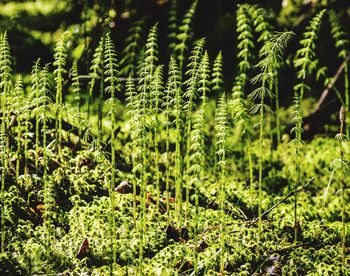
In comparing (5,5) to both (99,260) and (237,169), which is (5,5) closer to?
(237,169)

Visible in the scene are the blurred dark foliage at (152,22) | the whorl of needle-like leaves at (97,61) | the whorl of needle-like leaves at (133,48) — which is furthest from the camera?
the blurred dark foliage at (152,22)

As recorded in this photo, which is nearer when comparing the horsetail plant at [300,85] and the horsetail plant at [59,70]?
the horsetail plant at [300,85]

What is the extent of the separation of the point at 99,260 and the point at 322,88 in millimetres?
2503

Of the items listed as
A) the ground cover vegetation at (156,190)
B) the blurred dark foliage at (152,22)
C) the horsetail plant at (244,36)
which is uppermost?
the blurred dark foliage at (152,22)

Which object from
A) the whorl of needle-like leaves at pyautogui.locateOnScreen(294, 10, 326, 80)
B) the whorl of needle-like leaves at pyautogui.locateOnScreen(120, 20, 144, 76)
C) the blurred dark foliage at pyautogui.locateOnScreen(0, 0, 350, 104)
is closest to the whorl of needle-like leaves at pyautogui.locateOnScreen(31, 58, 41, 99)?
the whorl of needle-like leaves at pyautogui.locateOnScreen(120, 20, 144, 76)

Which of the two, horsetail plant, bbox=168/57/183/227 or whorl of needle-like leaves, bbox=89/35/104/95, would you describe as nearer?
horsetail plant, bbox=168/57/183/227

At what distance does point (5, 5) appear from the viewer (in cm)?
351

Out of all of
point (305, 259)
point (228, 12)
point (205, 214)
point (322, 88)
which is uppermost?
point (228, 12)

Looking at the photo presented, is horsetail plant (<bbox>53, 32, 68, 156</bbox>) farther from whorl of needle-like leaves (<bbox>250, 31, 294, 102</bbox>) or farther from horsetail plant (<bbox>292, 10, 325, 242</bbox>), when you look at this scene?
horsetail plant (<bbox>292, 10, 325, 242</bbox>)

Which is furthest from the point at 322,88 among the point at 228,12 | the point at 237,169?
the point at 237,169

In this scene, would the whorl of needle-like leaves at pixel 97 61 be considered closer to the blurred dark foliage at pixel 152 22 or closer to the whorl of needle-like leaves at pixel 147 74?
the whorl of needle-like leaves at pixel 147 74

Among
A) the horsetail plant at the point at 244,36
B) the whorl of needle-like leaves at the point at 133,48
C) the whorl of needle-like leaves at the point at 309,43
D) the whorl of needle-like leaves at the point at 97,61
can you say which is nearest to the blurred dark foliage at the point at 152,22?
the whorl of needle-like leaves at the point at 133,48

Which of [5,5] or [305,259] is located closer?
[305,259]

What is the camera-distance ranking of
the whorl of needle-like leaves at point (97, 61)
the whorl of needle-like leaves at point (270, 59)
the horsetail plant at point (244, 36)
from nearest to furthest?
the whorl of needle-like leaves at point (270, 59) < the whorl of needle-like leaves at point (97, 61) < the horsetail plant at point (244, 36)
